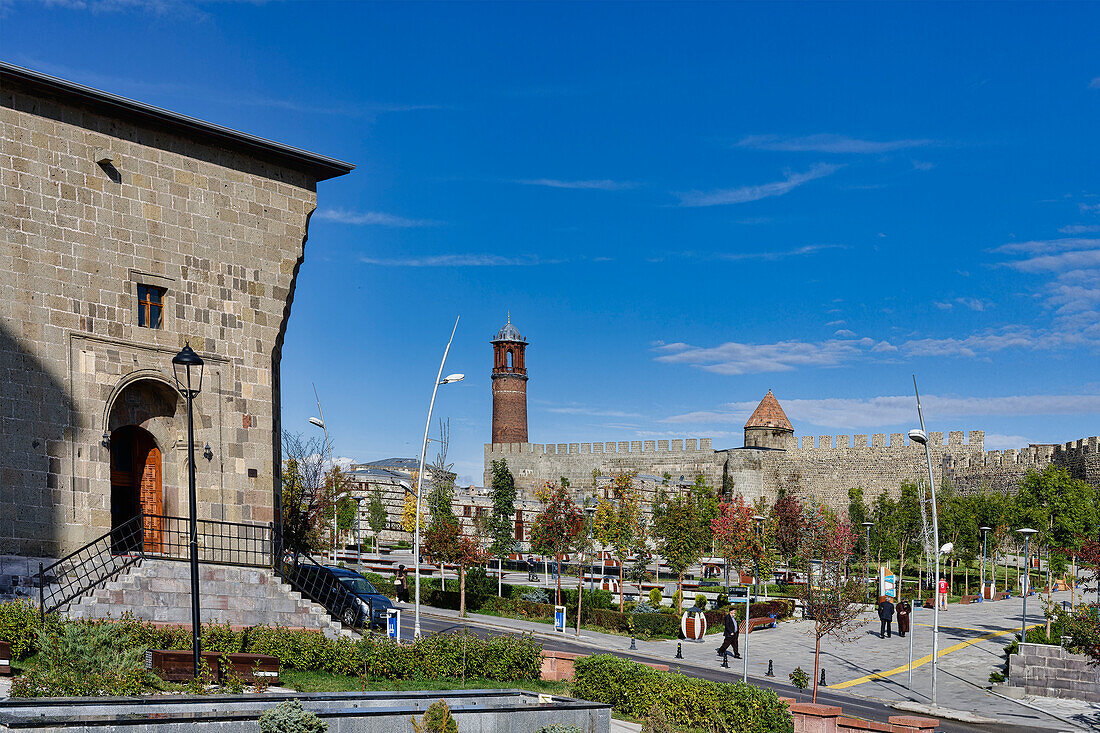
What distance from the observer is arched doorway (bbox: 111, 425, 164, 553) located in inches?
903

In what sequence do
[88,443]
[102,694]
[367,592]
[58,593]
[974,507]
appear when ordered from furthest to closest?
[974,507] → [367,592] → [88,443] → [58,593] → [102,694]

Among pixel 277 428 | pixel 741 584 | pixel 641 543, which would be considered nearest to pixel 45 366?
pixel 277 428

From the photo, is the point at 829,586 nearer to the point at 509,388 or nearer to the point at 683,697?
the point at 683,697

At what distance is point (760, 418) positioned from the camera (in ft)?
279

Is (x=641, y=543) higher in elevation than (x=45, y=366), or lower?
lower

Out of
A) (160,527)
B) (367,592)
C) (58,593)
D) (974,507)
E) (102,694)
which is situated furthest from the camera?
(974,507)

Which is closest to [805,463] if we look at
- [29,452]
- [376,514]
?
[376,514]

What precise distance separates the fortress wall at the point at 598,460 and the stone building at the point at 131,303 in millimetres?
56410

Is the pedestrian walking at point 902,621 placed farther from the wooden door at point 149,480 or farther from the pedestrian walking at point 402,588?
the wooden door at point 149,480

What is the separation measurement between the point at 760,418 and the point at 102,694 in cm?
7517

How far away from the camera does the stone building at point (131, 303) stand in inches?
805

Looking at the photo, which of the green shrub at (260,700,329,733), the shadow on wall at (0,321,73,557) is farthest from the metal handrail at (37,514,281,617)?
the green shrub at (260,700,329,733)

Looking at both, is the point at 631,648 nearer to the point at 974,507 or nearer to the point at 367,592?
the point at 367,592

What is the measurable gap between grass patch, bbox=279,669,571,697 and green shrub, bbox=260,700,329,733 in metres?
4.24
